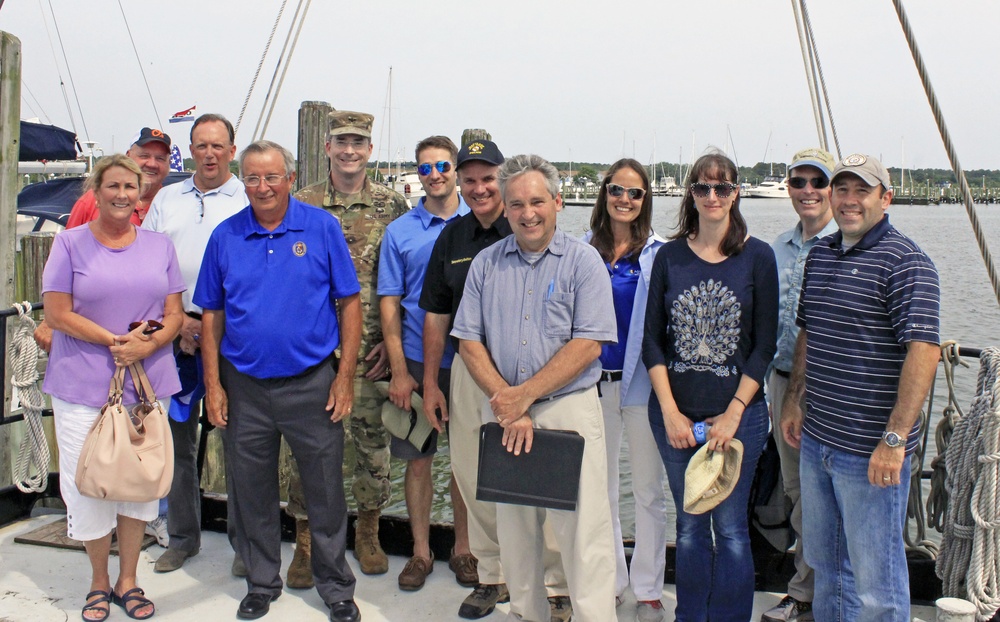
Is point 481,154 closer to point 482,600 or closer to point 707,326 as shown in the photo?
point 707,326

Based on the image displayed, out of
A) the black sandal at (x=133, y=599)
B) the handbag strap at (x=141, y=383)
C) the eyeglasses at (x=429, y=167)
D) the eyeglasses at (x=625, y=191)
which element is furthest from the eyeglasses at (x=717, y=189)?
the black sandal at (x=133, y=599)

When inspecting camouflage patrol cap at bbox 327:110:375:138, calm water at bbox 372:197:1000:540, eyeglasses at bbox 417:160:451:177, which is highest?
camouflage patrol cap at bbox 327:110:375:138

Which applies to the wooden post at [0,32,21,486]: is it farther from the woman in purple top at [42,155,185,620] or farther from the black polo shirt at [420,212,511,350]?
the black polo shirt at [420,212,511,350]

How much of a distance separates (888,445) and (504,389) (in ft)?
4.34

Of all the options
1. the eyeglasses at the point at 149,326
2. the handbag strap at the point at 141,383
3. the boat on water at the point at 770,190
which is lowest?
the handbag strap at the point at 141,383

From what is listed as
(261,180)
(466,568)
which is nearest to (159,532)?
(466,568)

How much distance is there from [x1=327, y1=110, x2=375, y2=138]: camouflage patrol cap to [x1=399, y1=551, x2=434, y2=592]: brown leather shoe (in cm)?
202

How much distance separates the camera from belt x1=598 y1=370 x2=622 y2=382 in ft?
11.8

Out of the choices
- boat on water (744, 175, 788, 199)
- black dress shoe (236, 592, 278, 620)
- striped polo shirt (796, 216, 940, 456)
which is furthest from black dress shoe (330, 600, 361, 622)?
boat on water (744, 175, 788, 199)

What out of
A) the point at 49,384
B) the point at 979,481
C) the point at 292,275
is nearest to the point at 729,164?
the point at 979,481

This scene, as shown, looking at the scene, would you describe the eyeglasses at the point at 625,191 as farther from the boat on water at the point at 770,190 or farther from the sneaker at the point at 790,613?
the boat on water at the point at 770,190

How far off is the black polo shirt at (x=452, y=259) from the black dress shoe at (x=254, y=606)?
1.40 metres

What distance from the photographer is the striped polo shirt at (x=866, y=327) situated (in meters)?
2.76

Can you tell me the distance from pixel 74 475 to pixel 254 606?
3.07 ft
